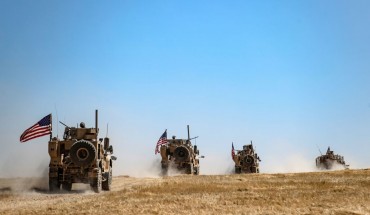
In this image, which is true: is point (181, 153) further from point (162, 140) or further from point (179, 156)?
point (162, 140)

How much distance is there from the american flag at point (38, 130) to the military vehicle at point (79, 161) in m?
1.17

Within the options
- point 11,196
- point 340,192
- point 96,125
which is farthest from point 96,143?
point 340,192

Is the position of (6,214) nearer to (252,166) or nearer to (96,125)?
(96,125)

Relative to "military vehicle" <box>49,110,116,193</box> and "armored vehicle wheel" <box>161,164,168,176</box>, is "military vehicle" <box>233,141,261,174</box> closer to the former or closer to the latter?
"armored vehicle wheel" <box>161,164,168,176</box>

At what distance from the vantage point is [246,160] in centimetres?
4747

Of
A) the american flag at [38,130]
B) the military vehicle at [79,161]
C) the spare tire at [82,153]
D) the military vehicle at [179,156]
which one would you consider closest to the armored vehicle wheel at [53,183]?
the military vehicle at [79,161]

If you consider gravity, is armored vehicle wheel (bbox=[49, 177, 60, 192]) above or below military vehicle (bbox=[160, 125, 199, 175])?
below

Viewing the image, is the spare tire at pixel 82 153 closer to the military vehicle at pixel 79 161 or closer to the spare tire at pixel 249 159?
the military vehicle at pixel 79 161

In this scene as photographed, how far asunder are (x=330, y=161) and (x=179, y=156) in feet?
82.6

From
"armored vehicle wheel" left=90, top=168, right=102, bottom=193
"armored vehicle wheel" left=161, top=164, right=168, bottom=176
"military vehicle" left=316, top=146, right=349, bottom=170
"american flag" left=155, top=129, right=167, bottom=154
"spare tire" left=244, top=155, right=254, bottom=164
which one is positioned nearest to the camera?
"armored vehicle wheel" left=90, top=168, right=102, bottom=193

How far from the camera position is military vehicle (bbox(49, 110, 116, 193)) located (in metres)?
20.0

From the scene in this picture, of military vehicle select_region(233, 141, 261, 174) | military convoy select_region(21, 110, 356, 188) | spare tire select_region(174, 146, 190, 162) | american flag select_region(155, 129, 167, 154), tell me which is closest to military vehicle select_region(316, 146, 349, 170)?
military vehicle select_region(233, 141, 261, 174)

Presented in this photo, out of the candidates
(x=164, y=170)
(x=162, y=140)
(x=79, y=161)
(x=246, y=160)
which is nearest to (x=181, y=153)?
(x=162, y=140)

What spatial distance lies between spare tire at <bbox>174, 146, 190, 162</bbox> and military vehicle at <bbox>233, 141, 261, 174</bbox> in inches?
379
